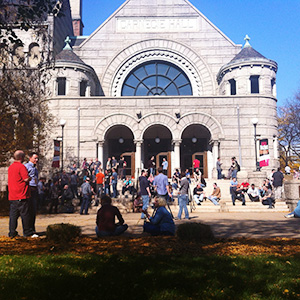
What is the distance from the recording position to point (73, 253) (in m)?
5.68

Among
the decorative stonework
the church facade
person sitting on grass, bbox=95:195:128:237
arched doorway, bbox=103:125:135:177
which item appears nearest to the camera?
person sitting on grass, bbox=95:195:128:237

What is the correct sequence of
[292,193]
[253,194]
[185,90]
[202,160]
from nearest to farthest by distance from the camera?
[292,193] < [253,194] < [202,160] < [185,90]

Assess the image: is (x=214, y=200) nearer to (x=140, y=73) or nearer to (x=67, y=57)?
(x=140, y=73)

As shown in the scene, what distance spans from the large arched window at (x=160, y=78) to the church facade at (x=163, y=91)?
0.33 feet

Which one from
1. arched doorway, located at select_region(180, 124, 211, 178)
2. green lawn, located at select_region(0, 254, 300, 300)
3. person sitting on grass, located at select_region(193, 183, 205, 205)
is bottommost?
green lawn, located at select_region(0, 254, 300, 300)

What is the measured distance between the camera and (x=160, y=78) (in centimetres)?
3216

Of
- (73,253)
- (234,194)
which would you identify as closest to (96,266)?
(73,253)

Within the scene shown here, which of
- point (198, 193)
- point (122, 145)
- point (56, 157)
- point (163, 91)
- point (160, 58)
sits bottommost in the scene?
point (198, 193)

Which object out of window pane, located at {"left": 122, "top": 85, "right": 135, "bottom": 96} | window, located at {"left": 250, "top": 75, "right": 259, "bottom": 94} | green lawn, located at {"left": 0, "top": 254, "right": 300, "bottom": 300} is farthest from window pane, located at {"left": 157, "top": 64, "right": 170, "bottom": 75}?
green lawn, located at {"left": 0, "top": 254, "right": 300, "bottom": 300}

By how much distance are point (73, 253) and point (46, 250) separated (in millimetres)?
688

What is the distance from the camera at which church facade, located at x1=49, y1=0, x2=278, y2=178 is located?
1027 inches

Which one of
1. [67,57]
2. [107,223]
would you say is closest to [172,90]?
[67,57]

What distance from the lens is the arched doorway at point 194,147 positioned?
27.9 meters

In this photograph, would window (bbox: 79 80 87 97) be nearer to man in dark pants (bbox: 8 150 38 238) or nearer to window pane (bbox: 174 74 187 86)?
window pane (bbox: 174 74 187 86)
